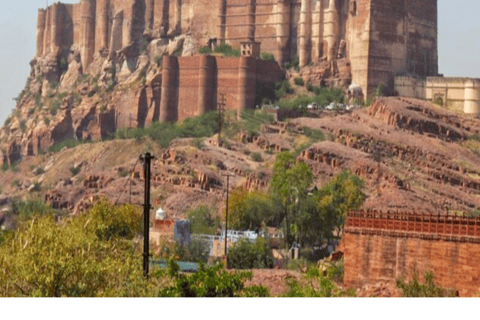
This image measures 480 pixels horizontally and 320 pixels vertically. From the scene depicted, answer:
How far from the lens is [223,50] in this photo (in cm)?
10350

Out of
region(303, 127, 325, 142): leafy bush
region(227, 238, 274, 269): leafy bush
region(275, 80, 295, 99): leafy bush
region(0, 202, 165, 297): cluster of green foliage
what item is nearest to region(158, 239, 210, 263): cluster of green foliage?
region(227, 238, 274, 269): leafy bush

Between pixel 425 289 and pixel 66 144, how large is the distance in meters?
73.2

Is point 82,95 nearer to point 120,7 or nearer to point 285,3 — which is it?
point 120,7

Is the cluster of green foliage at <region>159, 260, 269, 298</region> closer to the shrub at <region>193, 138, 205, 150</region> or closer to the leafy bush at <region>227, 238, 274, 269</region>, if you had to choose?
the leafy bush at <region>227, 238, 274, 269</region>

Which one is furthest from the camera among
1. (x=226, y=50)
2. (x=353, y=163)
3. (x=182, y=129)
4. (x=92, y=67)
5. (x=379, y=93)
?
(x=92, y=67)

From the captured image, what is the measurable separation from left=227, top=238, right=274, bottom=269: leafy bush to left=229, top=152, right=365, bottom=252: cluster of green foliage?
6684 mm

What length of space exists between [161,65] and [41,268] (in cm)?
7203

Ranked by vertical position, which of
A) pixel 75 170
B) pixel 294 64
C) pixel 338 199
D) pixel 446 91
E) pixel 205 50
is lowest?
pixel 75 170

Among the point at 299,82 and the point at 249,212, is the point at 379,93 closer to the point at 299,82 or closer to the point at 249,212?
the point at 299,82

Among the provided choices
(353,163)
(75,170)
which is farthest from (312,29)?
(75,170)

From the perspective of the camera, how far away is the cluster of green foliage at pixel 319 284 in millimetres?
44469

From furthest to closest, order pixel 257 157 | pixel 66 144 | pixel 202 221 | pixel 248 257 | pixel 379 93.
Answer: pixel 66 144, pixel 379 93, pixel 257 157, pixel 202 221, pixel 248 257

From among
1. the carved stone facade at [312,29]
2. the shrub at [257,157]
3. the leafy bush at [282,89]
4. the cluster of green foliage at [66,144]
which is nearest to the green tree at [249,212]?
the shrub at [257,157]

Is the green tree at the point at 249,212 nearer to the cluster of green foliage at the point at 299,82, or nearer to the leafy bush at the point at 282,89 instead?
the leafy bush at the point at 282,89
